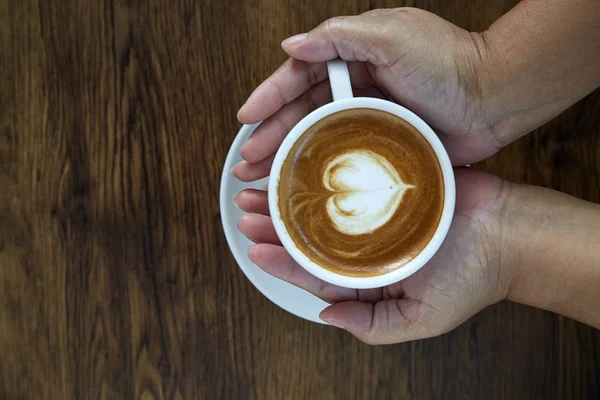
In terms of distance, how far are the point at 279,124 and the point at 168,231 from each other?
0.95ft

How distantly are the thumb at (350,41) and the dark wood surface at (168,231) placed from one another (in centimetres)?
15

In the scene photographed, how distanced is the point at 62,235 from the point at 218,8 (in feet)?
1.68

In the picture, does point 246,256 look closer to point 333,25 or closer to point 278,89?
point 278,89

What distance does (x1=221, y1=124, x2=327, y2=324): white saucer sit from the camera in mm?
986

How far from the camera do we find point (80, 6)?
1025mm

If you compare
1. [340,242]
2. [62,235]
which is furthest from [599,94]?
[62,235]

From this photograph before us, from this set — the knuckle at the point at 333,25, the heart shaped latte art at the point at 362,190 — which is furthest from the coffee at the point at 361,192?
the knuckle at the point at 333,25

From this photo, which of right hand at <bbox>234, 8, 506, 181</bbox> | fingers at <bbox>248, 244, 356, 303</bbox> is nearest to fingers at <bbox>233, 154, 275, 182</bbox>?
right hand at <bbox>234, 8, 506, 181</bbox>

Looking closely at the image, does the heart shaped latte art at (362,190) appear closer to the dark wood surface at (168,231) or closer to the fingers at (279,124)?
the fingers at (279,124)

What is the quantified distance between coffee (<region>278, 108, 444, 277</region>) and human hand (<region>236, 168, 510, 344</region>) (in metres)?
0.06

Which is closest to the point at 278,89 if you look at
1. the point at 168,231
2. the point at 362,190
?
the point at 362,190

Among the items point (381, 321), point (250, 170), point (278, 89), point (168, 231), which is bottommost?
point (381, 321)

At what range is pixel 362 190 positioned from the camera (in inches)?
34.6

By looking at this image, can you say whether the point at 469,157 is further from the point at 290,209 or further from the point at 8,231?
A: the point at 8,231
